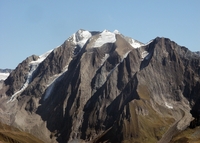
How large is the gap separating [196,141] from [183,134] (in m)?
21.1

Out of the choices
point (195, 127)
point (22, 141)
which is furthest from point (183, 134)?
point (22, 141)

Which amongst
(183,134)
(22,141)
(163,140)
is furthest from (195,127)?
(22,141)

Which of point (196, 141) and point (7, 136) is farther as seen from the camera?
point (7, 136)

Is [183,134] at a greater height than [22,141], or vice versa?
[22,141]

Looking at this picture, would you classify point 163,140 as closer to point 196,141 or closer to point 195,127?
point 195,127

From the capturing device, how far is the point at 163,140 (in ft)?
653

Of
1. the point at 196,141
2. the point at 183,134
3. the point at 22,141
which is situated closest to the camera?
the point at 196,141

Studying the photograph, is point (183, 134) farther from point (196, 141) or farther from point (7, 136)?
point (7, 136)

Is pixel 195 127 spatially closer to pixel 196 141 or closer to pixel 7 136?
pixel 196 141

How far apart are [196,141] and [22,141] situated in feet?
280

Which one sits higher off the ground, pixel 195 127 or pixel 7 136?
pixel 7 136

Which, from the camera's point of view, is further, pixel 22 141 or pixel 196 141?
pixel 22 141

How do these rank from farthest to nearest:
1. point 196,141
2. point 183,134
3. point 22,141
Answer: point 22,141, point 183,134, point 196,141

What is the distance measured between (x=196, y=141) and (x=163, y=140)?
39710mm
